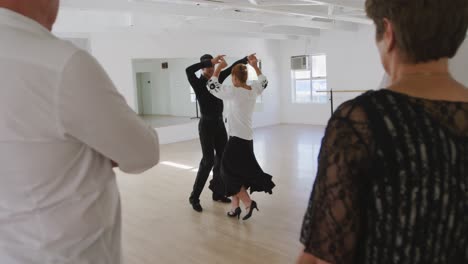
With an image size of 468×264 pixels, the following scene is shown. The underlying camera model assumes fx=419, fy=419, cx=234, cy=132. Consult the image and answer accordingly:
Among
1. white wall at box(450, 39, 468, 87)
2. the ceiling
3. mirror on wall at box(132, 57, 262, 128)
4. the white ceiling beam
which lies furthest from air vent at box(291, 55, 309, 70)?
white wall at box(450, 39, 468, 87)

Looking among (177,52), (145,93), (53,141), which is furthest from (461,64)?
(145,93)

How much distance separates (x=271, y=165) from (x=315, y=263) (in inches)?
222

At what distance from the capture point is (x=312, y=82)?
1170 cm

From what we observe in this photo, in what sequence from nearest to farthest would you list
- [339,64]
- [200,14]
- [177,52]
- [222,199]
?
[222,199], [200,14], [177,52], [339,64]

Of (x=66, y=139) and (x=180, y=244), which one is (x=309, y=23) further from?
(x=66, y=139)

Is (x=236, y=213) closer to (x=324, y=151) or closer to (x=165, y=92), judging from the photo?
(x=324, y=151)

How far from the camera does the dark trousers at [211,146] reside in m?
4.30

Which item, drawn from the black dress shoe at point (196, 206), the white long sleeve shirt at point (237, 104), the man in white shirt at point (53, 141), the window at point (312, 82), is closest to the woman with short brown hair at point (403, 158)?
the man in white shirt at point (53, 141)

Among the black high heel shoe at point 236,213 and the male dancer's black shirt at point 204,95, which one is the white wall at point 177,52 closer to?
the male dancer's black shirt at point 204,95

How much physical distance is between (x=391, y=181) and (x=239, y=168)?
3.11 m

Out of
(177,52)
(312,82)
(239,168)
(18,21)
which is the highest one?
(177,52)

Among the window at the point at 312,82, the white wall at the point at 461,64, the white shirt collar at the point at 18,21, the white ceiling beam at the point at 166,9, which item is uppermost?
the white ceiling beam at the point at 166,9

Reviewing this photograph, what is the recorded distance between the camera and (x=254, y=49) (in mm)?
11547

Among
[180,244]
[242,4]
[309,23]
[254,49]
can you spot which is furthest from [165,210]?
[254,49]
